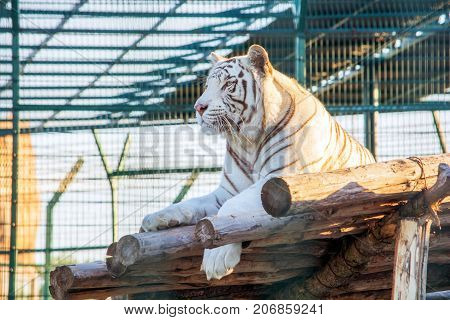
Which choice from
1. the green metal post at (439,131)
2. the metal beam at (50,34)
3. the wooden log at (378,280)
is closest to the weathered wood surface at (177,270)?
the wooden log at (378,280)

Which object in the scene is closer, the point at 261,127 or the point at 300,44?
the point at 261,127

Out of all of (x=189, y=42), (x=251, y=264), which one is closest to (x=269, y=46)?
(x=189, y=42)

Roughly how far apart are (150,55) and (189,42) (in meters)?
0.32

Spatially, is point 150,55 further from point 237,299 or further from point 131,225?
point 237,299

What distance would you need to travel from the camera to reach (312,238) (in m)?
4.28

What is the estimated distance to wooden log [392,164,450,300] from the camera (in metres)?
4.05

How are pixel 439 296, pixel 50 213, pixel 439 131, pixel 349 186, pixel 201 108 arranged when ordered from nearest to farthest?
1. pixel 349 186
2. pixel 439 296
3. pixel 201 108
4. pixel 50 213
5. pixel 439 131

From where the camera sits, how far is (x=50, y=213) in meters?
7.05

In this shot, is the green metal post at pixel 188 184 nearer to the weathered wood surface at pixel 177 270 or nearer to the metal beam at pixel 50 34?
the metal beam at pixel 50 34

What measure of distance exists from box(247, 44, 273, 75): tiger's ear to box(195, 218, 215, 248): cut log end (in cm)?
137

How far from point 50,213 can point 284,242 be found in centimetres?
319

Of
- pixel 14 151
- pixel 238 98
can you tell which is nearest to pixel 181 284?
pixel 238 98

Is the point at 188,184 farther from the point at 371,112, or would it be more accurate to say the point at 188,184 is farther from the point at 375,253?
the point at 375,253

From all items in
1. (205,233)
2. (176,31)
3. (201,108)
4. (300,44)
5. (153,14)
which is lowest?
(205,233)
